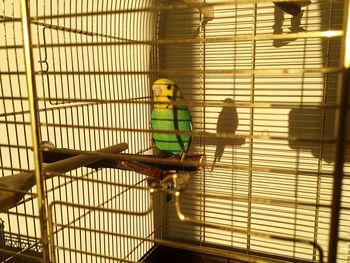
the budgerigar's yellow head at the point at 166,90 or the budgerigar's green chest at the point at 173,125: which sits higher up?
the budgerigar's yellow head at the point at 166,90

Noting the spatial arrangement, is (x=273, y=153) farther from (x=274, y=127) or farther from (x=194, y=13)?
(x=194, y=13)

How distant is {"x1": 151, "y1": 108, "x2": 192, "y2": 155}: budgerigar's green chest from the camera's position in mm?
953

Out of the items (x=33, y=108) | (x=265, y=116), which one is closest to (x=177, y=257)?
(x=265, y=116)

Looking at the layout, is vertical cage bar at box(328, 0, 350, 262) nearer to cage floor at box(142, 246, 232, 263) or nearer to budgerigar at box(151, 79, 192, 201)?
budgerigar at box(151, 79, 192, 201)

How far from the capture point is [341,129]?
347 millimetres

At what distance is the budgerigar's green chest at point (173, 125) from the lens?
3.13ft

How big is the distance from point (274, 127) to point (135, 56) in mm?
662

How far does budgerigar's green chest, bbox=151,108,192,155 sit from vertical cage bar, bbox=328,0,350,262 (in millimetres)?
607

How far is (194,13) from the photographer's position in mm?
1399

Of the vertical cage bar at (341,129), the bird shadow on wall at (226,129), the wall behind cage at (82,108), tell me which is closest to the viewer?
the vertical cage bar at (341,129)

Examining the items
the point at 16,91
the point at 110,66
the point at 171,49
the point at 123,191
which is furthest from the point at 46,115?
the point at 171,49

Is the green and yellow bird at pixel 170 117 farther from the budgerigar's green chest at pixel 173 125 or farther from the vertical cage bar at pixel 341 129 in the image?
the vertical cage bar at pixel 341 129

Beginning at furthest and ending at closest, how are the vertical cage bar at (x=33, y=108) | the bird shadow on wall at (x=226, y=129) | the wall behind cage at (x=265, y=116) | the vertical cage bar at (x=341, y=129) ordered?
the bird shadow on wall at (x=226, y=129)
the wall behind cage at (x=265, y=116)
the vertical cage bar at (x=33, y=108)
the vertical cage bar at (x=341, y=129)

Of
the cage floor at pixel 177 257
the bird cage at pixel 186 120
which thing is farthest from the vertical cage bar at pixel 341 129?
the cage floor at pixel 177 257
